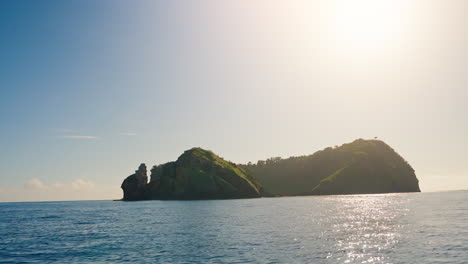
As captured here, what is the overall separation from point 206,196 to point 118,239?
141 metres

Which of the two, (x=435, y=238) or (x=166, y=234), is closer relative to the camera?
(x=435, y=238)

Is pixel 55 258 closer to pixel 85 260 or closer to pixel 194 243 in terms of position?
pixel 85 260

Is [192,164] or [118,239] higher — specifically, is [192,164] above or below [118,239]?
above

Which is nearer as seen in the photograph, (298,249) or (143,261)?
(143,261)

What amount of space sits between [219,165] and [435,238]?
16483 centimetres

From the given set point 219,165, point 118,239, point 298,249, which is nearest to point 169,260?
point 298,249

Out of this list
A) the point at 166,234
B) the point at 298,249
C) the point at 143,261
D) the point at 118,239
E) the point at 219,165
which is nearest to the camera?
the point at 143,261

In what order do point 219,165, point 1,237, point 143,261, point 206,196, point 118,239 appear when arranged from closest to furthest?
1. point 143,261
2. point 118,239
3. point 1,237
4. point 206,196
5. point 219,165

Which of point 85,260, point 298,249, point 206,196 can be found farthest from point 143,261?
point 206,196

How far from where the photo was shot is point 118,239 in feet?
140

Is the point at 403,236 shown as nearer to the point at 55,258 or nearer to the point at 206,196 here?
the point at 55,258

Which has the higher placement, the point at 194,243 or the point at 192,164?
the point at 192,164

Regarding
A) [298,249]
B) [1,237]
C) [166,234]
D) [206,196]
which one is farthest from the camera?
[206,196]

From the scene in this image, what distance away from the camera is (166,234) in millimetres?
46000
